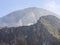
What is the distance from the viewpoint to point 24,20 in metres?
89.5

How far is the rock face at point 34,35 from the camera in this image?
34.1 metres

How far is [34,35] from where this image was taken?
Result: 38.8m

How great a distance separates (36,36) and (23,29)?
5.15 m

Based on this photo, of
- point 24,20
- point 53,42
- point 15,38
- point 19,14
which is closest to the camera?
point 53,42

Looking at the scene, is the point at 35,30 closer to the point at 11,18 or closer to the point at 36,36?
the point at 36,36

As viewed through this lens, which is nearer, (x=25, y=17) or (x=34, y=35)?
(x=34, y=35)

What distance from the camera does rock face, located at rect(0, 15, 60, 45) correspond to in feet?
112

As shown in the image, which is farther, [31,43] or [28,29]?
[28,29]

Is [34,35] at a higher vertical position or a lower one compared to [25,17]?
lower

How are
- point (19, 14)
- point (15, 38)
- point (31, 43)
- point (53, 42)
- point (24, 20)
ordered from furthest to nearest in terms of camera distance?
point (19, 14) → point (24, 20) → point (15, 38) → point (31, 43) → point (53, 42)

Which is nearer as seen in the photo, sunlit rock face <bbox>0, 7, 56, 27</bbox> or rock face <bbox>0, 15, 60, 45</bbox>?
rock face <bbox>0, 15, 60, 45</bbox>

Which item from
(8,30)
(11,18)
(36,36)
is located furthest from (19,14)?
(36,36)

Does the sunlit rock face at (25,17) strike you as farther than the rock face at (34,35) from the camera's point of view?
Yes

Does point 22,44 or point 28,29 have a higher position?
point 28,29
